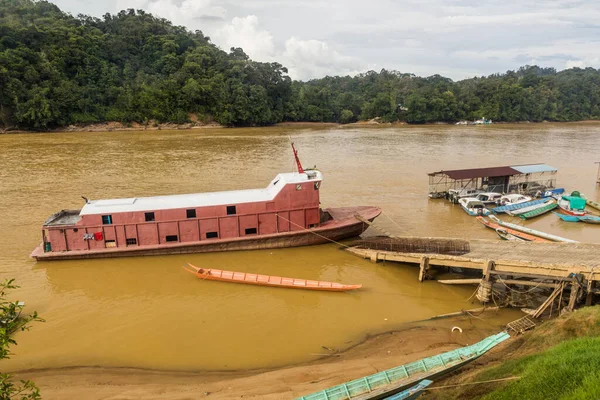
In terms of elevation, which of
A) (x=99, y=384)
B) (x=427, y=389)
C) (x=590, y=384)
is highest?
(x=590, y=384)

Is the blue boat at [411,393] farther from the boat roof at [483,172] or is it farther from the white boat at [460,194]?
the white boat at [460,194]

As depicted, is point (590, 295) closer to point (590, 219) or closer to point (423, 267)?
point (423, 267)

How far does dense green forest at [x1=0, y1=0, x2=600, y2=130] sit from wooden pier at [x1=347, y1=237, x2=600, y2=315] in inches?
3044

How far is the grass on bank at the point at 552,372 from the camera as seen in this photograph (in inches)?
247

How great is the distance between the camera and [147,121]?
85438mm

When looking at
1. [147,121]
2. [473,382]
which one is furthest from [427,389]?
[147,121]

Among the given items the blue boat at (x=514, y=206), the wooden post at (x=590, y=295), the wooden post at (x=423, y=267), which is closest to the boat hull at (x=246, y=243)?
the wooden post at (x=423, y=267)

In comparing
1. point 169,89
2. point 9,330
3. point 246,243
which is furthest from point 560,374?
point 169,89

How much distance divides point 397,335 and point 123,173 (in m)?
32.9

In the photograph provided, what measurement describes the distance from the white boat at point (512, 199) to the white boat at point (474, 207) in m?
2.17

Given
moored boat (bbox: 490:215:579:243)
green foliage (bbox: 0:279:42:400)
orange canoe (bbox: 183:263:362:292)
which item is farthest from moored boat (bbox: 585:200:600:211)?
green foliage (bbox: 0:279:42:400)

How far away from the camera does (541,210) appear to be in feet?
84.4

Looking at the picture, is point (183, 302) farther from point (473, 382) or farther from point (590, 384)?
point (590, 384)

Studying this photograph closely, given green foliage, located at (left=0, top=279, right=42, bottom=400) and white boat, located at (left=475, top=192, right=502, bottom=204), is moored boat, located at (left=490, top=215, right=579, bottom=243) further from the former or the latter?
green foliage, located at (left=0, top=279, right=42, bottom=400)
